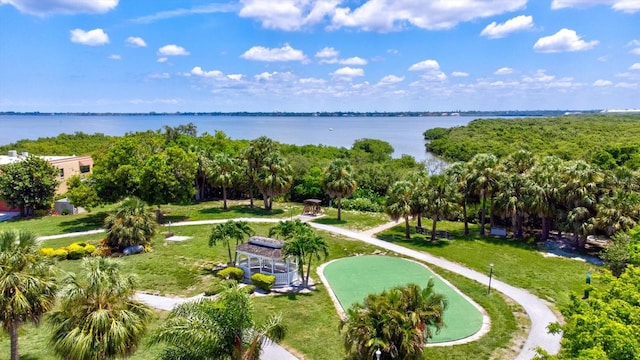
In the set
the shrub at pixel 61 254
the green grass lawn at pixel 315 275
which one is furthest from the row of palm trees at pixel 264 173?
the shrub at pixel 61 254

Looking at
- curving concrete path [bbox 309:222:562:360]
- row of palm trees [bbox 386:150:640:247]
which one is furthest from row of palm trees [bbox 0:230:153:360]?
row of palm trees [bbox 386:150:640:247]

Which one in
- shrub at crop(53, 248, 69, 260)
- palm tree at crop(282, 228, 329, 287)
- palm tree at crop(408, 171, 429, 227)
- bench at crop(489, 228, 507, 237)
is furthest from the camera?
bench at crop(489, 228, 507, 237)

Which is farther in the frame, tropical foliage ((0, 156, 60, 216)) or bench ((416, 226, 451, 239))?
tropical foliage ((0, 156, 60, 216))

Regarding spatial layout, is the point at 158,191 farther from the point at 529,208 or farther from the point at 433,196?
the point at 529,208

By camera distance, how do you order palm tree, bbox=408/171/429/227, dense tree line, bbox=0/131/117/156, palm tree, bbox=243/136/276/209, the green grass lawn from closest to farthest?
the green grass lawn < palm tree, bbox=408/171/429/227 < palm tree, bbox=243/136/276/209 < dense tree line, bbox=0/131/117/156

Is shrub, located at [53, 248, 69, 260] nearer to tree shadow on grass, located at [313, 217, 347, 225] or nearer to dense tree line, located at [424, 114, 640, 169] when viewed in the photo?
tree shadow on grass, located at [313, 217, 347, 225]

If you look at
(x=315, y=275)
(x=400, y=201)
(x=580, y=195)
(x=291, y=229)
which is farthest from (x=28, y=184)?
(x=580, y=195)

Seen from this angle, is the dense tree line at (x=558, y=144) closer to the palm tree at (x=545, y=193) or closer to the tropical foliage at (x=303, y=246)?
the palm tree at (x=545, y=193)
